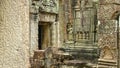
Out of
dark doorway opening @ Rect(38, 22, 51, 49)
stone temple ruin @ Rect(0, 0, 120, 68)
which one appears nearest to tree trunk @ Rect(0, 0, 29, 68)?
A: stone temple ruin @ Rect(0, 0, 120, 68)

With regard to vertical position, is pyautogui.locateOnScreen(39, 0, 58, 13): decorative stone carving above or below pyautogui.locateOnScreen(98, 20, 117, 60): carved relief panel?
above

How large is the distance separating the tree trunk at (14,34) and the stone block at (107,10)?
4.73 m

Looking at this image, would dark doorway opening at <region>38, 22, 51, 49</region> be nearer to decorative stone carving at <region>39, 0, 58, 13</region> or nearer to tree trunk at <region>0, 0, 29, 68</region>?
decorative stone carving at <region>39, 0, 58, 13</region>

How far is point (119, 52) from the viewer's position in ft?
18.5

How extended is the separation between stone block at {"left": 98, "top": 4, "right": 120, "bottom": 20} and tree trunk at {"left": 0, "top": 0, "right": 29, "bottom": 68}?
473 centimetres

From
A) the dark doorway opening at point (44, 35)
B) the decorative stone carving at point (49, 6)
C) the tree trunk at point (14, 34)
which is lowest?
the dark doorway opening at point (44, 35)

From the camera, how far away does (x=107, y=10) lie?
6.07 m

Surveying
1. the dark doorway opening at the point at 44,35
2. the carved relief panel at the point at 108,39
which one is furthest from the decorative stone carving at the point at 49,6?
the carved relief panel at the point at 108,39

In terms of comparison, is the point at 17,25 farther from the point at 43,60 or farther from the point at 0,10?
the point at 43,60

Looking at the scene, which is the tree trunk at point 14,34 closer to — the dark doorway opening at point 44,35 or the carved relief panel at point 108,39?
the carved relief panel at point 108,39

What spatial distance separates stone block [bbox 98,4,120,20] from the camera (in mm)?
5957

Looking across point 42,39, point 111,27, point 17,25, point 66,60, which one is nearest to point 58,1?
point 42,39

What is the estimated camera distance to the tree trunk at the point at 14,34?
1304mm

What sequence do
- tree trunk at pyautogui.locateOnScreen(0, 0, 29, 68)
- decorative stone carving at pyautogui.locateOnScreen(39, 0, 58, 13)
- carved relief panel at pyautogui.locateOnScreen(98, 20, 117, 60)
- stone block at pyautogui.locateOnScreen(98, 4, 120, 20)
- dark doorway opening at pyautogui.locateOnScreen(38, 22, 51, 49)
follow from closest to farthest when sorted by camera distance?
tree trunk at pyautogui.locateOnScreen(0, 0, 29, 68) → carved relief panel at pyautogui.locateOnScreen(98, 20, 117, 60) → stone block at pyautogui.locateOnScreen(98, 4, 120, 20) → decorative stone carving at pyautogui.locateOnScreen(39, 0, 58, 13) → dark doorway opening at pyautogui.locateOnScreen(38, 22, 51, 49)
